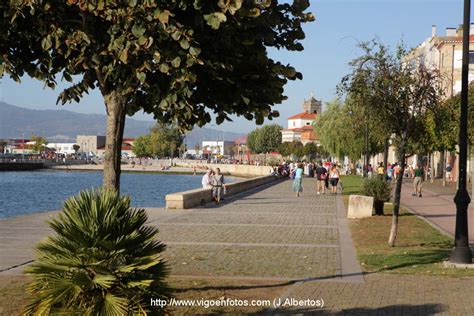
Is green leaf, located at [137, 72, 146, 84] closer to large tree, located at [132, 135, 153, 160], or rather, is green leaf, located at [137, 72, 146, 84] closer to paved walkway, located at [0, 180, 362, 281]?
paved walkway, located at [0, 180, 362, 281]

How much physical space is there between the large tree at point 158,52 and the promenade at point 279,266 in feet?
7.93

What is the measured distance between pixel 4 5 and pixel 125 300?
3353 mm

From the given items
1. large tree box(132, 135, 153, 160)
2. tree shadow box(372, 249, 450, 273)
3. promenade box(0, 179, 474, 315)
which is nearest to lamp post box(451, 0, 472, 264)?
tree shadow box(372, 249, 450, 273)

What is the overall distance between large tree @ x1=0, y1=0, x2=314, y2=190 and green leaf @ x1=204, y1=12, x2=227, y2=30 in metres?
0.01

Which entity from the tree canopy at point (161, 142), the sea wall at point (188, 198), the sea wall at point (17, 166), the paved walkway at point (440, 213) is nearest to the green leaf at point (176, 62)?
the paved walkway at point (440, 213)

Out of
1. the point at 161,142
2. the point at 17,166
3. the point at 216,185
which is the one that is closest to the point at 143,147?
the point at 161,142

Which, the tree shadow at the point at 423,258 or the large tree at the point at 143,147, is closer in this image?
the tree shadow at the point at 423,258

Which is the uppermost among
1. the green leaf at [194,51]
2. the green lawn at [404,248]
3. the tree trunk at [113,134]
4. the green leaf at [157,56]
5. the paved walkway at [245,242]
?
the green leaf at [194,51]

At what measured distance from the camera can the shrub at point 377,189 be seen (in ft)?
72.2

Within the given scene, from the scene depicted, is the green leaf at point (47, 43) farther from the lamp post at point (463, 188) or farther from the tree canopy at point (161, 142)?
the tree canopy at point (161, 142)

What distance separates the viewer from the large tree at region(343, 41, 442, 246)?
13.9 meters

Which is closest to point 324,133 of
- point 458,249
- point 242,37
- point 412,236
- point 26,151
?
point 412,236

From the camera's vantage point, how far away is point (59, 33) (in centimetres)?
694

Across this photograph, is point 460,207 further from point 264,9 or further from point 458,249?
point 264,9
